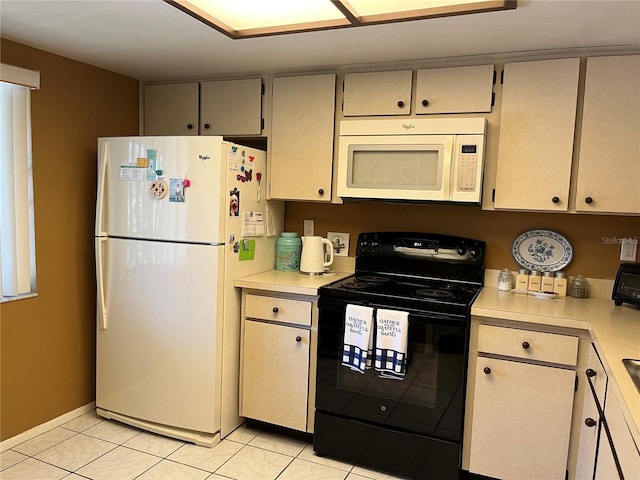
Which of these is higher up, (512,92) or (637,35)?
(637,35)

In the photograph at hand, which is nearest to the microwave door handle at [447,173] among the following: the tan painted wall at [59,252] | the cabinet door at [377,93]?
the cabinet door at [377,93]

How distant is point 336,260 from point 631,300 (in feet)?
5.12

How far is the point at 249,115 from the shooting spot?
2.86m

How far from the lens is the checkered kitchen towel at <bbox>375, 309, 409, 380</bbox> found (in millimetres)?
2215

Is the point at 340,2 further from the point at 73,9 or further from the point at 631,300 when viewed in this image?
the point at 631,300

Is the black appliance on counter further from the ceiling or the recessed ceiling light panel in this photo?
the recessed ceiling light panel

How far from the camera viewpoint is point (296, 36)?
7.14 ft

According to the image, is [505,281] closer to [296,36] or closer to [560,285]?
[560,285]

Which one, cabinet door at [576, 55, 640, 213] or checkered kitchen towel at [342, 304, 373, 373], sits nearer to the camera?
cabinet door at [576, 55, 640, 213]

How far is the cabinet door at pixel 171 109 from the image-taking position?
3018mm

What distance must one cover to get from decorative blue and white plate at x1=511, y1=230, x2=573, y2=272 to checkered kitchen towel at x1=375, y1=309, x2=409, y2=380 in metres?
0.82

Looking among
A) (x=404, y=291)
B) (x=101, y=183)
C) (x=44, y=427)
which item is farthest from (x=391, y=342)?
(x=44, y=427)

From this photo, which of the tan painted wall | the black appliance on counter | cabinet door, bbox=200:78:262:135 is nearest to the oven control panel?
the black appliance on counter

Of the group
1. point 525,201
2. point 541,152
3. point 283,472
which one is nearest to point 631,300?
point 525,201
